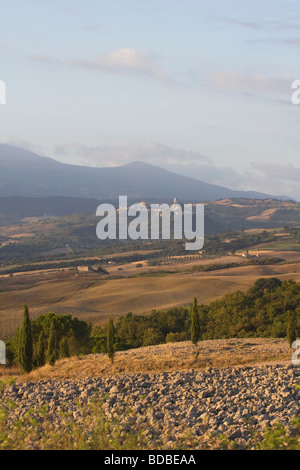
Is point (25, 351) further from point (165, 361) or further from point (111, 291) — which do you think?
point (111, 291)

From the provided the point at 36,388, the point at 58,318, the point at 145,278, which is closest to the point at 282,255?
the point at 145,278

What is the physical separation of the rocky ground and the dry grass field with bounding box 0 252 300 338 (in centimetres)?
3721

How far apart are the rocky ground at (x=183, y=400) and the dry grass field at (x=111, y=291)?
122 ft

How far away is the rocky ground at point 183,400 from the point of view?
12641 mm

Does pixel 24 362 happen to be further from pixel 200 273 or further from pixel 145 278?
pixel 200 273

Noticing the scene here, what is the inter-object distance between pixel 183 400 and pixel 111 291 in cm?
6504

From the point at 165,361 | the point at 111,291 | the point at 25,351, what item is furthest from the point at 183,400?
Answer: the point at 111,291

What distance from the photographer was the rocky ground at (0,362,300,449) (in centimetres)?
1264

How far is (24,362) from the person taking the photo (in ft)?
82.7

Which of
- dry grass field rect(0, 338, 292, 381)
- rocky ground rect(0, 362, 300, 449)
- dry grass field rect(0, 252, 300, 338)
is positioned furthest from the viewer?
dry grass field rect(0, 252, 300, 338)

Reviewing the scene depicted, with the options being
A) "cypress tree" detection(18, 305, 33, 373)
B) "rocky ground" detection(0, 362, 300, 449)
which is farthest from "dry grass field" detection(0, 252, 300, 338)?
"rocky ground" detection(0, 362, 300, 449)

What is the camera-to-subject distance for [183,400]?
1558 centimetres

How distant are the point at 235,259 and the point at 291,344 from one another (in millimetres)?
91149

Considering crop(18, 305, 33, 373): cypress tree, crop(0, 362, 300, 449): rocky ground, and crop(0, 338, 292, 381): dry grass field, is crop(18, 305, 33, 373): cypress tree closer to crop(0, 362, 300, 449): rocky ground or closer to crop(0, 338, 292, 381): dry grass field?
crop(0, 338, 292, 381): dry grass field
